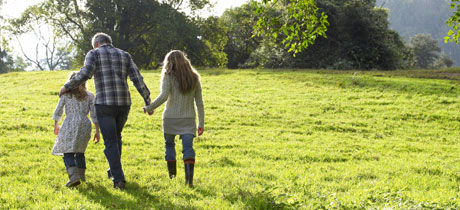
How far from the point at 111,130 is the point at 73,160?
0.96 meters

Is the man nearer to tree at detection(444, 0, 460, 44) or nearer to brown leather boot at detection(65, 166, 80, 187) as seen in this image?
brown leather boot at detection(65, 166, 80, 187)

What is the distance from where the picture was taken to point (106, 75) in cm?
608

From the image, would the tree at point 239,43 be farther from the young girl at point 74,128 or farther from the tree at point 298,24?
the young girl at point 74,128

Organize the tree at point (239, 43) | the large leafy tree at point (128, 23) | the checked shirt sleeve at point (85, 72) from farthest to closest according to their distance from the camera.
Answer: the tree at point (239, 43) < the large leafy tree at point (128, 23) < the checked shirt sleeve at point (85, 72)

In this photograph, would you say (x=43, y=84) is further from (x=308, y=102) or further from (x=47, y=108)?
(x=308, y=102)

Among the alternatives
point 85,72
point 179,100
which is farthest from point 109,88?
point 179,100

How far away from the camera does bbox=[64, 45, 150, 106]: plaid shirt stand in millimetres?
5984

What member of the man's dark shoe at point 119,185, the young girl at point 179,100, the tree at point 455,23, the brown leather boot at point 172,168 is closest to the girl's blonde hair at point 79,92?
the young girl at point 179,100

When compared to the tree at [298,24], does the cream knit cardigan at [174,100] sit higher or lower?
lower

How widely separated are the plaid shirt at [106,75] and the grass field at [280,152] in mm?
1510

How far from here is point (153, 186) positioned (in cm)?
645

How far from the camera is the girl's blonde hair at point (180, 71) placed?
20.5ft

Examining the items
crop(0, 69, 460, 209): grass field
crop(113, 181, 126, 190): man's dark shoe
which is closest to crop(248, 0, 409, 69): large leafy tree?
crop(0, 69, 460, 209): grass field

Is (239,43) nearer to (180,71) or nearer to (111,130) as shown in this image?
(180,71)
